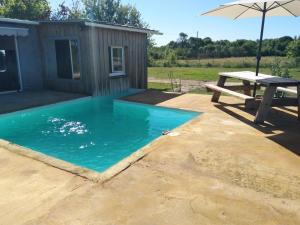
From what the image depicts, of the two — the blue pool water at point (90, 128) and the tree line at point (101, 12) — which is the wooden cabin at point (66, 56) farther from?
the tree line at point (101, 12)

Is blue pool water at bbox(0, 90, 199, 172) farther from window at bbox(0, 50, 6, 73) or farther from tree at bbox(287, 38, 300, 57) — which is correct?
tree at bbox(287, 38, 300, 57)

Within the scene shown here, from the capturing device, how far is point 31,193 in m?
3.39

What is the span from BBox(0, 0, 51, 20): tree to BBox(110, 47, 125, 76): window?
58.9ft

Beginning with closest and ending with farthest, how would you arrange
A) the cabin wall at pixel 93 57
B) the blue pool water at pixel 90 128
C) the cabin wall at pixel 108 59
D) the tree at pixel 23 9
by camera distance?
1. the blue pool water at pixel 90 128
2. the cabin wall at pixel 93 57
3. the cabin wall at pixel 108 59
4. the tree at pixel 23 9

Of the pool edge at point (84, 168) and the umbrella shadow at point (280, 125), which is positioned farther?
the umbrella shadow at point (280, 125)

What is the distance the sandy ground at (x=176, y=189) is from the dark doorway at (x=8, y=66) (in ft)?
24.1

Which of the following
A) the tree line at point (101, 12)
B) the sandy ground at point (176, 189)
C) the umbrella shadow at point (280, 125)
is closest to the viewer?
the sandy ground at point (176, 189)

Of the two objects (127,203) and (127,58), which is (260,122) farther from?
(127,58)

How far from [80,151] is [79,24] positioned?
622cm

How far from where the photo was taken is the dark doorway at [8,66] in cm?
1060

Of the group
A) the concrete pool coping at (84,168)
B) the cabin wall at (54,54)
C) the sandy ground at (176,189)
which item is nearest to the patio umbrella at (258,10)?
the sandy ground at (176,189)

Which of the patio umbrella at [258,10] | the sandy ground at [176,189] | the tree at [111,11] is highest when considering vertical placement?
the tree at [111,11]

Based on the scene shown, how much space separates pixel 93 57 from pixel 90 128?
13.1ft

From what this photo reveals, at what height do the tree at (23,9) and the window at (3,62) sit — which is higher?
the tree at (23,9)
